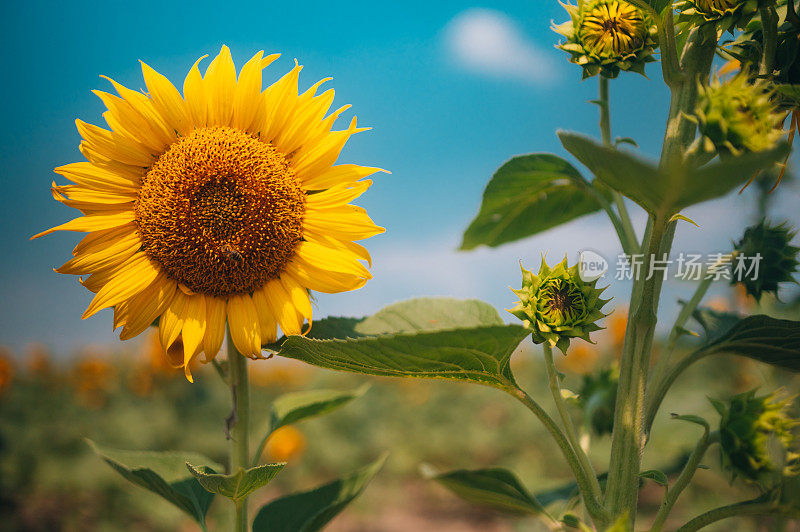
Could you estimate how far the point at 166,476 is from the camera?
830mm

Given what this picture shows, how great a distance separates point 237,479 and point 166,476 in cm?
29

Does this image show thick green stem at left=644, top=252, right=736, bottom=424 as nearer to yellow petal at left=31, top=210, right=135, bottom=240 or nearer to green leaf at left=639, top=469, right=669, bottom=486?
green leaf at left=639, top=469, right=669, bottom=486

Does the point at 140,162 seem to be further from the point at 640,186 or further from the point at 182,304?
the point at 640,186

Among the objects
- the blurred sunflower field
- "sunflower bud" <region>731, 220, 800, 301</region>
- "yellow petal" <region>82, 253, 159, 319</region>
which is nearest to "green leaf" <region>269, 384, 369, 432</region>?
"yellow petal" <region>82, 253, 159, 319</region>

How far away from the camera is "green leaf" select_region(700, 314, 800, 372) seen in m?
0.69

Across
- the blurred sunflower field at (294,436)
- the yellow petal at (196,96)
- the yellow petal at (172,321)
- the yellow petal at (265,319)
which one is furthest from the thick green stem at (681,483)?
the blurred sunflower field at (294,436)

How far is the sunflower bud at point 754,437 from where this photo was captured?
66cm

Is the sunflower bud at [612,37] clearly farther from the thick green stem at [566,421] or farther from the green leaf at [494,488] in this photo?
the green leaf at [494,488]

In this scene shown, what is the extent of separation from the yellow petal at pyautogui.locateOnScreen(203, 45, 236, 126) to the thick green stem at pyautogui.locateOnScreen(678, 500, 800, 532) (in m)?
0.76

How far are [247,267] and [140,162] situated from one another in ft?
0.66

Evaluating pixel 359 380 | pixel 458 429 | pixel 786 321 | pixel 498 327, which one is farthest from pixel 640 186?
pixel 359 380

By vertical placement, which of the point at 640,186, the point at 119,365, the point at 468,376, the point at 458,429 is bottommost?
the point at 458,429

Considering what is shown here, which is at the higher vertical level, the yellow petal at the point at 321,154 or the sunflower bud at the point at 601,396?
the yellow petal at the point at 321,154

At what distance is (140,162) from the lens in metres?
0.72
